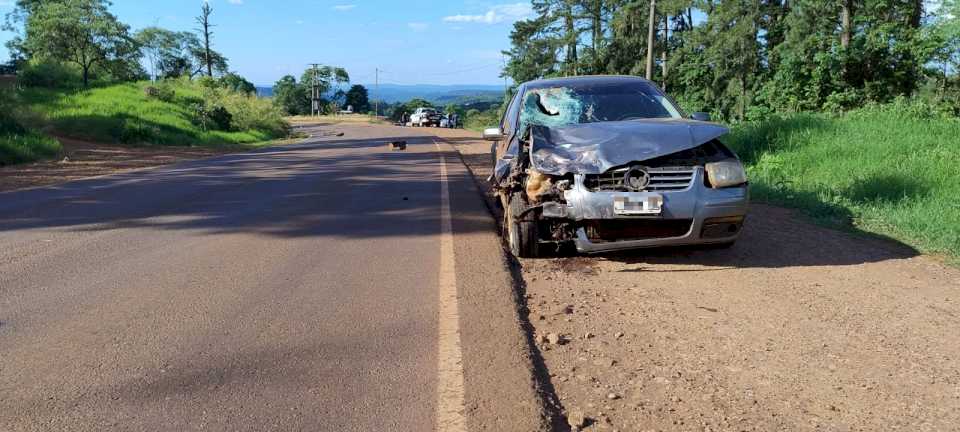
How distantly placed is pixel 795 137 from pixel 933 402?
10.4m

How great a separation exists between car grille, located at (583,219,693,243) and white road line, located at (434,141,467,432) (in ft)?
3.88

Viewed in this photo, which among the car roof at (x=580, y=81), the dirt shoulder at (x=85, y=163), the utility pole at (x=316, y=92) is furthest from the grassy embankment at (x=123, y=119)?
the utility pole at (x=316, y=92)

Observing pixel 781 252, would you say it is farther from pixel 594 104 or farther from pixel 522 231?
pixel 522 231

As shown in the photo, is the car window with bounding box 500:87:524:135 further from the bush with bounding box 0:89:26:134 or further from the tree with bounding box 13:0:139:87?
the tree with bounding box 13:0:139:87

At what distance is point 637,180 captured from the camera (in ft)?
17.6

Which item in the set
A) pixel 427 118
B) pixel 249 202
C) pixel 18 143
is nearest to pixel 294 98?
pixel 427 118

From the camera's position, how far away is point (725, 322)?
4.37m

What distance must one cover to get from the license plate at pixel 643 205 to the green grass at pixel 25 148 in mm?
15770

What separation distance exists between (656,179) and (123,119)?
26.4 m

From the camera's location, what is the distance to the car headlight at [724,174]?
5407mm

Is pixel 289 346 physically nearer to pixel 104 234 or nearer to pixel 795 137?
pixel 104 234

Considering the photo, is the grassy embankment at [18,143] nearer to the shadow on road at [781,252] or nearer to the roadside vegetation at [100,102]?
the roadside vegetation at [100,102]

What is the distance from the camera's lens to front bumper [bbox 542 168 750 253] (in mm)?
5258

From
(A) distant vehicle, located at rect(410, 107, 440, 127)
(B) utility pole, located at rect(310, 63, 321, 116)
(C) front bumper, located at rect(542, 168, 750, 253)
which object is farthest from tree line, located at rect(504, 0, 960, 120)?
(B) utility pole, located at rect(310, 63, 321, 116)
